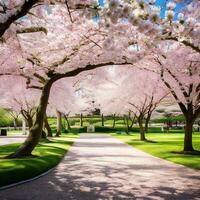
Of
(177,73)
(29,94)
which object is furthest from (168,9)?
(29,94)

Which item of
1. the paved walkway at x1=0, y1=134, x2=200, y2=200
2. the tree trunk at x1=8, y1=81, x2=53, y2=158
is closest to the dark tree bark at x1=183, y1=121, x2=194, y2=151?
the paved walkway at x1=0, y1=134, x2=200, y2=200

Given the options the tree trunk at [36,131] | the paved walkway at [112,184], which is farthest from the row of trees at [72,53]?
the paved walkway at [112,184]

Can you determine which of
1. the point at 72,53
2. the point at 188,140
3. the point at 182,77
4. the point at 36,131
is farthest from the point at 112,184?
the point at 188,140

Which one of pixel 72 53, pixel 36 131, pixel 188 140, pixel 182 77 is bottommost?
pixel 188 140

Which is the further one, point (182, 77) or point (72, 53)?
point (182, 77)

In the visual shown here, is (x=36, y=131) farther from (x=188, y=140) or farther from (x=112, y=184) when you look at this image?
(x=188, y=140)

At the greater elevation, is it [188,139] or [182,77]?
[182,77]

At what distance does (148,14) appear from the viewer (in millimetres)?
6074

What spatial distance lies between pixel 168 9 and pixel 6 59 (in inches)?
632

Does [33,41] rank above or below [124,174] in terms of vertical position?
above

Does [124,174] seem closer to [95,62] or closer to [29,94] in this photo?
[95,62]

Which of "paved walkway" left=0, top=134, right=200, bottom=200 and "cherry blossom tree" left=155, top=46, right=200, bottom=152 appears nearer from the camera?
"paved walkway" left=0, top=134, right=200, bottom=200

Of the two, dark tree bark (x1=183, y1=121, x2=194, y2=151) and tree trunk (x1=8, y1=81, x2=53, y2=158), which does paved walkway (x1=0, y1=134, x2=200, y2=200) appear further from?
dark tree bark (x1=183, y1=121, x2=194, y2=151)

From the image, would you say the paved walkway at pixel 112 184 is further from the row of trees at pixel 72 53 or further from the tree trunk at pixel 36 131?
the row of trees at pixel 72 53
